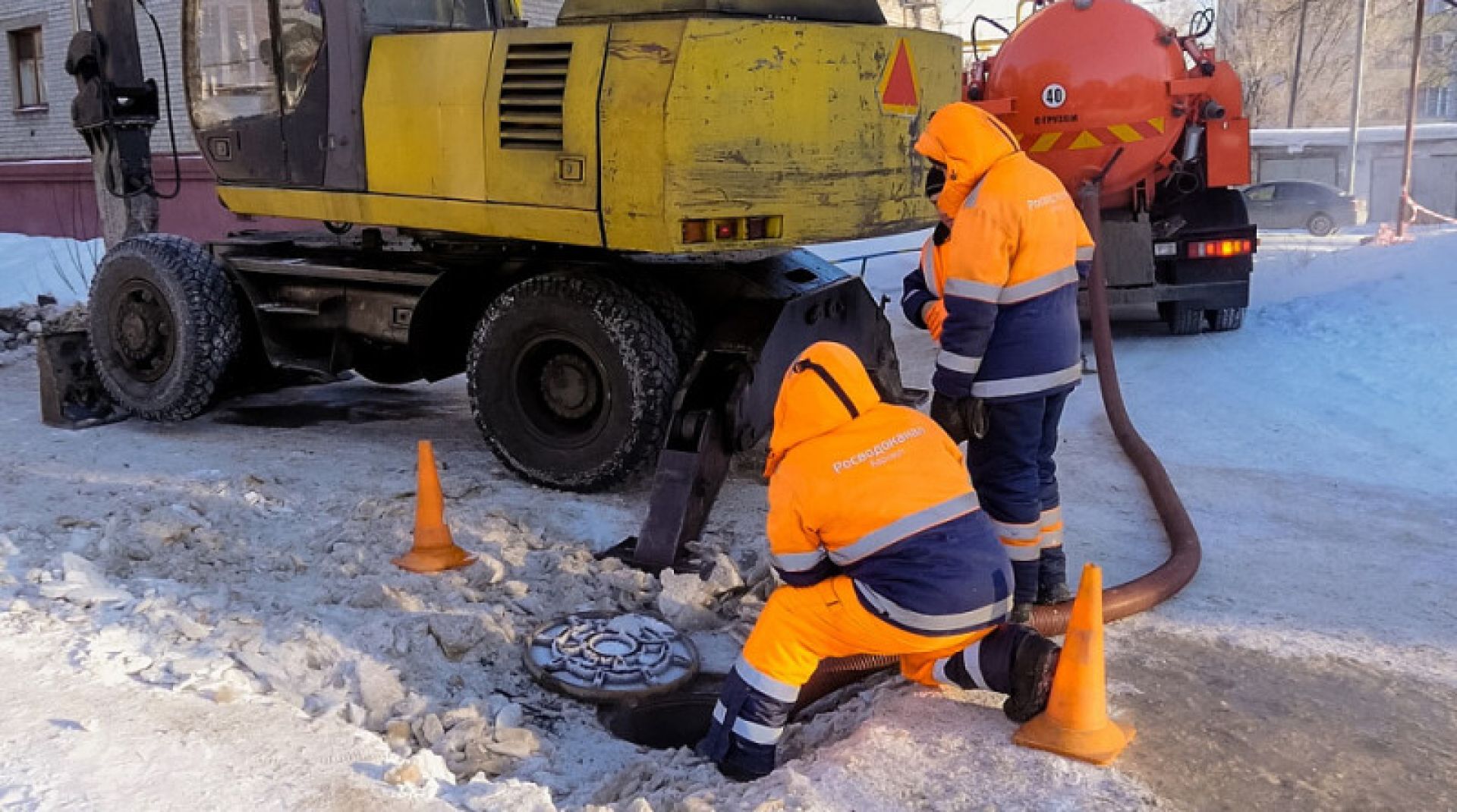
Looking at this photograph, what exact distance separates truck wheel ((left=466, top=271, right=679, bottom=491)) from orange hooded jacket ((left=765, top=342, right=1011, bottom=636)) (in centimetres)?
226

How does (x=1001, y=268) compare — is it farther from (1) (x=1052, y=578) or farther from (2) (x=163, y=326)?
(2) (x=163, y=326)

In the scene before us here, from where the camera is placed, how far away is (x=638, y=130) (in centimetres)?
504

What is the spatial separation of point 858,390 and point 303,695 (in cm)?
198

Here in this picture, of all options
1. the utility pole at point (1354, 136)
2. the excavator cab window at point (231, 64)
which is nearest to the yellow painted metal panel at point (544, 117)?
the excavator cab window at point (231, 64)

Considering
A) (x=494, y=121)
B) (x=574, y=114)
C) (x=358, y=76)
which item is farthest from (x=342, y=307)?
(x=574, y=114)

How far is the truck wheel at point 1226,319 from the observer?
9172 millimetres

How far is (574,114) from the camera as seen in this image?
526 cm

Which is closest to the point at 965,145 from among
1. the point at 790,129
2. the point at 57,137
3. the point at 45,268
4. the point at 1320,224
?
the point at 790,129

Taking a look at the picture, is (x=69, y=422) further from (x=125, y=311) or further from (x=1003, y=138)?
(x=1003, y=138)

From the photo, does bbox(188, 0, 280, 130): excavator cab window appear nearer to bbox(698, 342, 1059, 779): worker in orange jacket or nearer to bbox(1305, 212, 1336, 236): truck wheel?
bbox(698, 342, 1059, 779): worker in orange jacket

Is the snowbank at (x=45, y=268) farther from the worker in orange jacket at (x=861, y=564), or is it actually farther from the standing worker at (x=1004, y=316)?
the worker in orange jacket at (x=861, y=564)

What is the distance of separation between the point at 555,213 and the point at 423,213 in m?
0.89

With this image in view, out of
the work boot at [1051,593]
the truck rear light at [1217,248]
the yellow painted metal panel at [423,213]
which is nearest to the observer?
the work boot at [1051,593]

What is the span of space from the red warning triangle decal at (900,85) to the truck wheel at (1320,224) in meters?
23.0
